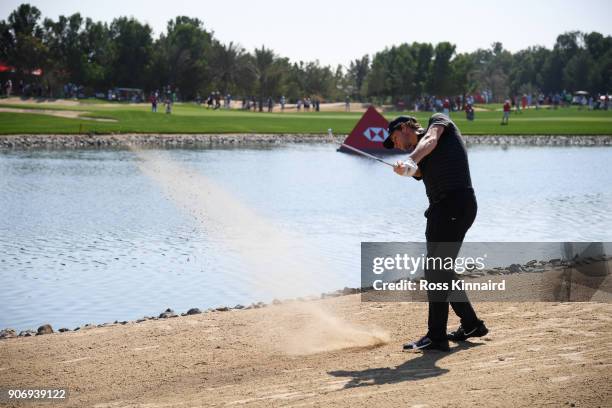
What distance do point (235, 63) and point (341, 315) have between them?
116 meters

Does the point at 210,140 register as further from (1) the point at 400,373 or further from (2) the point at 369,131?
(1) the point at 400,373

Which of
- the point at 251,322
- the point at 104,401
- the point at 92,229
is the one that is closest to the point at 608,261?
the point at 251,322

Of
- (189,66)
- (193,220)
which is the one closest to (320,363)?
(193,220)

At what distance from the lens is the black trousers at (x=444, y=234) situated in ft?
29.1

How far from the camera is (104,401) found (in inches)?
320

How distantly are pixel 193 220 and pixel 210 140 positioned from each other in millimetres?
37282

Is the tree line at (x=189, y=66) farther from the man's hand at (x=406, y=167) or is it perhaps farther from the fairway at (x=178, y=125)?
the man's hand at (x=406, y=167)

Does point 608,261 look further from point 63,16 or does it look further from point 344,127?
point 63,16

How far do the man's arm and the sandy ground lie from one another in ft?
6.68

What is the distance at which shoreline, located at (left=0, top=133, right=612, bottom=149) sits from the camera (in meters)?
55.8

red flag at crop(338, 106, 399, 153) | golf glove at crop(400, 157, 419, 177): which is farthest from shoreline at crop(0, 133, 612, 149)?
golf glove at crop(400, 157, 419, 177)

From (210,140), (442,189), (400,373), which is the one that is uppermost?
(442,189)

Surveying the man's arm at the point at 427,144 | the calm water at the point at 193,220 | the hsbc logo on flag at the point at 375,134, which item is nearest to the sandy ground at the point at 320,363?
the man's arm at the point at 427,144

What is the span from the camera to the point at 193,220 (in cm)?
2467
